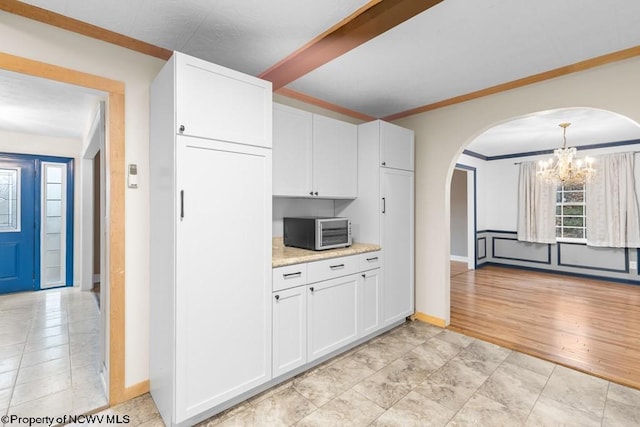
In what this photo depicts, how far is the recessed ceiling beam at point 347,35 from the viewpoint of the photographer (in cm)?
169

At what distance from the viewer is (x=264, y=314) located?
214cm

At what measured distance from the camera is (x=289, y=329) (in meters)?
2.31

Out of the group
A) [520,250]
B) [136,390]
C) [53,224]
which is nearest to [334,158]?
[136,390]

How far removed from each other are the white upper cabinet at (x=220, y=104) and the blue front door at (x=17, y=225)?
4.58 meters

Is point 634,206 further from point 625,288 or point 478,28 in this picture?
point 478,28

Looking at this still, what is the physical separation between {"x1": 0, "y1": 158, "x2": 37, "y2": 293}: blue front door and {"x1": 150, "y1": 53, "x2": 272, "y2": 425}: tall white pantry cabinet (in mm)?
4083

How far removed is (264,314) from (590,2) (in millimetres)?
2708

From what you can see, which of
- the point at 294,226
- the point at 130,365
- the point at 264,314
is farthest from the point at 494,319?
the point at 130,365

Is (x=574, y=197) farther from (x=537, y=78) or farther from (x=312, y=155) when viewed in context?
(x=312, y=155)

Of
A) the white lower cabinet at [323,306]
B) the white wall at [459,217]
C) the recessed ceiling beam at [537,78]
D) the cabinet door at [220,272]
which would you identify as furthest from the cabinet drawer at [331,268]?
the white wall at [459,217]

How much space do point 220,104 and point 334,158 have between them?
1.36 metres

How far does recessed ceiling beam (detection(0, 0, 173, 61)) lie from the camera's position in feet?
5.53

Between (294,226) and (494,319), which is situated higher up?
(294,226)

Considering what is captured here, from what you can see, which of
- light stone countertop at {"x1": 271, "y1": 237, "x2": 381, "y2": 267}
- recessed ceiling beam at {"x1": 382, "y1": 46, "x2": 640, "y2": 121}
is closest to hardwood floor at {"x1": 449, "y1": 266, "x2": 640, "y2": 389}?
light stone countertop at {"x1": 271, "y1": 237, "x2": 381, "y2": 267}
